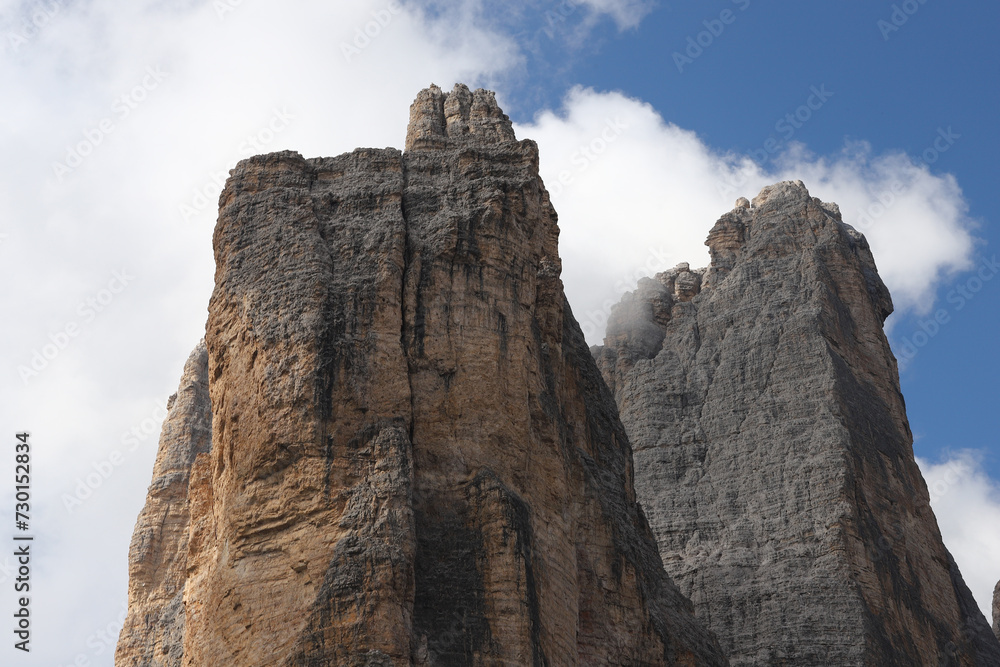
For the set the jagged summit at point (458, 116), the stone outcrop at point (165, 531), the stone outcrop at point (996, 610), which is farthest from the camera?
the stone outcrop at point (996, 610)

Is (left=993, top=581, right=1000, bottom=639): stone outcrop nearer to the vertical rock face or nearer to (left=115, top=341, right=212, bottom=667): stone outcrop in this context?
the vertical rock face

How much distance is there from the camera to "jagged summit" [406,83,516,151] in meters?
37.2

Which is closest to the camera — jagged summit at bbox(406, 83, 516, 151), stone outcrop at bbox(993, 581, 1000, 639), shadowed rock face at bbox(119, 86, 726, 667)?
shadowed rock face at bbox(119, 86, 726, 667)

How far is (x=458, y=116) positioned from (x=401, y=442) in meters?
12.8

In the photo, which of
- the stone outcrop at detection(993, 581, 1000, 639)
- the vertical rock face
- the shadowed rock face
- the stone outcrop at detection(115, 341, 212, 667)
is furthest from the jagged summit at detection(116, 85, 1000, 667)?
the stone outcrop at detection(993, 581, 1000, 639)

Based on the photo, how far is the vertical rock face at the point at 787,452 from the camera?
180ft

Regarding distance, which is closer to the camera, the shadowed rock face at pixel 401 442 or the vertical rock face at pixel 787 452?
the shadowed rock face at pixel 401 442

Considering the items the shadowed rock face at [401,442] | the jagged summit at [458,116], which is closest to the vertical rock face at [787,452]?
the shadowed rock face at [401,442]

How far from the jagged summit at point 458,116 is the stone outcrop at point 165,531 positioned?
16543 millimetres

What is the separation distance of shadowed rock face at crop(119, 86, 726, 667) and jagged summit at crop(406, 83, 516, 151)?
1429 millimetres

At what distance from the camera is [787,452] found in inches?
2379

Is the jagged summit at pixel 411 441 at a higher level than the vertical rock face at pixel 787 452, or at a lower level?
lower

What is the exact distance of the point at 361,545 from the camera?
2622 cm

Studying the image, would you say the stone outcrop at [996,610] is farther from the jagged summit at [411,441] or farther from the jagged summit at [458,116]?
the jagged summit at [458,116]
